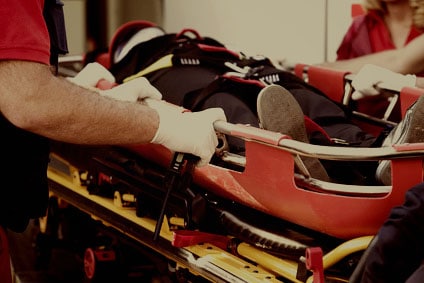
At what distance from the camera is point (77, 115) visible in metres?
1.70

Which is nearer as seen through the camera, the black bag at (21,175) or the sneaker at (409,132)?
the sneaker at (409,132)

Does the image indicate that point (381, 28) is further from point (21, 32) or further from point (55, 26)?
point (21, 32)

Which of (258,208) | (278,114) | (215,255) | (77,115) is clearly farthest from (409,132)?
(77,115)

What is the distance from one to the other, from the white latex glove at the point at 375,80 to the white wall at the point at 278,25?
39.0 inches

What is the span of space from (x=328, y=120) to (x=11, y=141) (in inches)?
36.0

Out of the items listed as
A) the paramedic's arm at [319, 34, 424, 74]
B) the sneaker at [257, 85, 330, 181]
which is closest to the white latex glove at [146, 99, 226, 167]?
the sneaker at [257, 85, 330, 181]

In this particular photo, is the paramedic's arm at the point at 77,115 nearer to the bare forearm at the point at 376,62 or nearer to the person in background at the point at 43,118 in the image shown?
the person in background at the point at 43,118

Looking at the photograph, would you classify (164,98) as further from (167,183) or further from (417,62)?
(417,62)

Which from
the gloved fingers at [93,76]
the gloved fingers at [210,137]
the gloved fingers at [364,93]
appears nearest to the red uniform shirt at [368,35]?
the gloved fingers at [364,93]

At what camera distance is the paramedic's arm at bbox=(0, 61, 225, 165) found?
1632 mm

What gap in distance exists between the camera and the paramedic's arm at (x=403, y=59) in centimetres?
275

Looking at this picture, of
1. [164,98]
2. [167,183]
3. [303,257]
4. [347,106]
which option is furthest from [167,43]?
[303,257]

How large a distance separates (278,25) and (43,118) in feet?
7.48

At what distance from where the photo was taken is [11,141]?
1.90m
